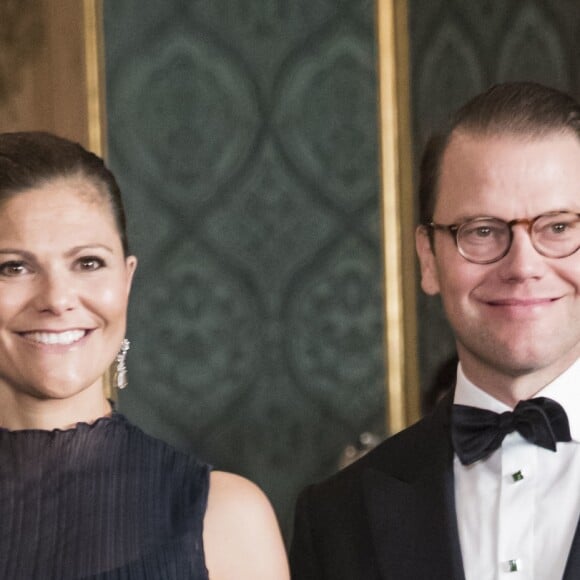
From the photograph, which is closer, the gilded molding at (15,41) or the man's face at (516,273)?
the man's face at (516,273)

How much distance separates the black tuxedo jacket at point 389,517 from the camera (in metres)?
2.55

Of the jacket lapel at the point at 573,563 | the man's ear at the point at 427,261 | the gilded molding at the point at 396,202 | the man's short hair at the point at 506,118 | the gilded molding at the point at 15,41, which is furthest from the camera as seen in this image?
the gilded molding at the point at 396,202

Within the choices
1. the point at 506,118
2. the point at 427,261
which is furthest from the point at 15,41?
the point at 506,118

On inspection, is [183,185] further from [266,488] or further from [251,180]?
[266,488]

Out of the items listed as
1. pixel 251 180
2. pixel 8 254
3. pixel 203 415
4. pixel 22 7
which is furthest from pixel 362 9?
pixel 8 254

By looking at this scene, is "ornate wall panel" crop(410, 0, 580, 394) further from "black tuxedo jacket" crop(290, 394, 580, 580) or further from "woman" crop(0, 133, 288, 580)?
"woman" crop(0, 133, 288, 580)

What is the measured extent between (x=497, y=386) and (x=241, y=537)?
0.54m

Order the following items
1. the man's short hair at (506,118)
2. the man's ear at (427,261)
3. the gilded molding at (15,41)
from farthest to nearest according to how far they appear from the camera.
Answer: the gilded molding at (15,41) < the man's ear at (427,261) < the man's short hair at (506,118)

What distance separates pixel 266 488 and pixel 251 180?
90cm

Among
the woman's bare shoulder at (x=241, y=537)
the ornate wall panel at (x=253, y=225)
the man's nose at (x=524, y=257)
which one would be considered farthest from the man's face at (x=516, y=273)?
the ornate wall panel at (x=253, y=225)

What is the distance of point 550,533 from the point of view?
2488 millimetres

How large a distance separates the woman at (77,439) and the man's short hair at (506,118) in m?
0.61

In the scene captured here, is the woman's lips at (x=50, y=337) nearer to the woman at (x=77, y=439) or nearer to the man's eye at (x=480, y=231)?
the woman at (x=77, y=439)

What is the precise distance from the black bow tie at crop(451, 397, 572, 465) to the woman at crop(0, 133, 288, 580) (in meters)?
0.39
